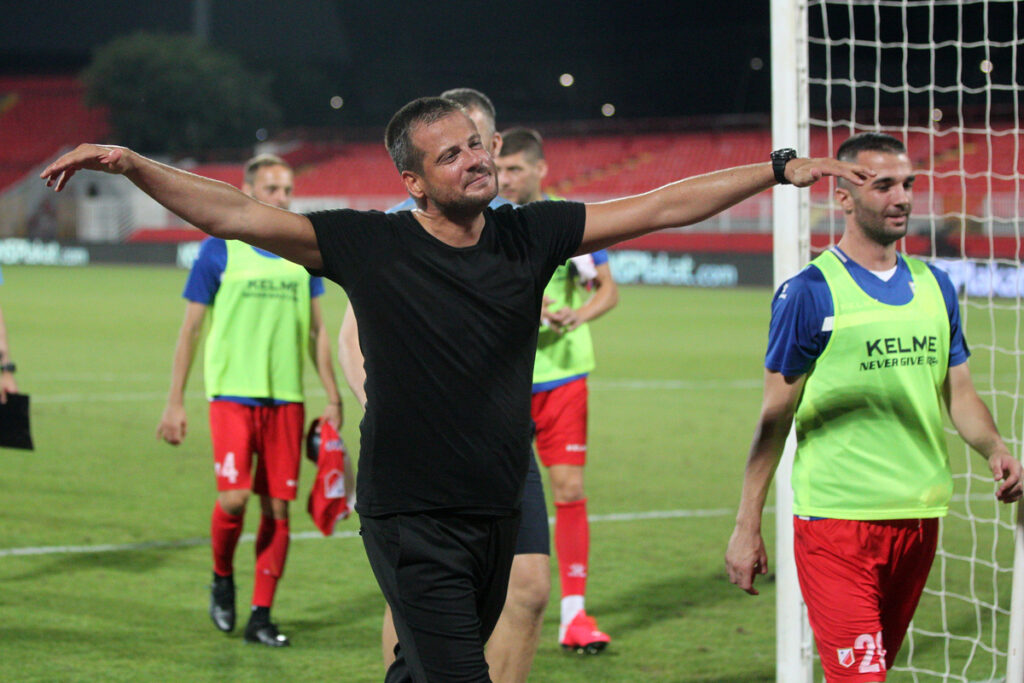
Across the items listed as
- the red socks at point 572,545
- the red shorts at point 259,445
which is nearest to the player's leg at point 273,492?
the red shorts at point 259,445

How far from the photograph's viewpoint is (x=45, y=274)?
34.9 metres

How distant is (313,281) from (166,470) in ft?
14.2

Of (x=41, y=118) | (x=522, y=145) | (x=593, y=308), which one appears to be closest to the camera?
(x=522, y=145)

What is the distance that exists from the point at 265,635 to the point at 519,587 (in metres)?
1.79

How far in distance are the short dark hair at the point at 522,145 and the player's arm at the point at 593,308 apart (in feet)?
2.28

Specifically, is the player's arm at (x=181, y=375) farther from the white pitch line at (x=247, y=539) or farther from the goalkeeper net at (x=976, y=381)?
the goalkeeper net at (x=976, y=381)

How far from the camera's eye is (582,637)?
5422 mm

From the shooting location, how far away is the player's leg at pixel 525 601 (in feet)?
13.3

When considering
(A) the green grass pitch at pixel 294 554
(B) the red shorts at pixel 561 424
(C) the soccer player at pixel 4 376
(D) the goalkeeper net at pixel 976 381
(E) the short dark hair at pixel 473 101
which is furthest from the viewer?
(C) the soccer player at pixel 4 376

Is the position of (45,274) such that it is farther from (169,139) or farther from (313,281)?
(313,281)

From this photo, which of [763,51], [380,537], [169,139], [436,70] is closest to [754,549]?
[380,537]

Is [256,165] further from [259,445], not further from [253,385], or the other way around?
[259,445]

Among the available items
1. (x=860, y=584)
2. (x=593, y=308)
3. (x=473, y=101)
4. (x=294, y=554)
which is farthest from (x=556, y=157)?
(x=860, y=584)

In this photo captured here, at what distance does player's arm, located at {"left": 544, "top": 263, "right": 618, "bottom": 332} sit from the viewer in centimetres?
552
